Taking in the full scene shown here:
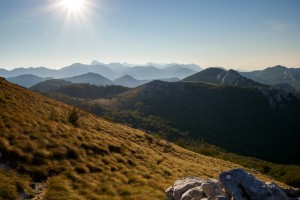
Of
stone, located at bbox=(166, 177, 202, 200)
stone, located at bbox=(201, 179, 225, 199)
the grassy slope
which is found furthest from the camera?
the grassy slope

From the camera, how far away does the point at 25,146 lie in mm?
23219

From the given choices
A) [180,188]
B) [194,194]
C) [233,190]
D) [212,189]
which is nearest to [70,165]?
[180,188]

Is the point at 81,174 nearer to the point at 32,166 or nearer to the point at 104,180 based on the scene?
the point at 104,180

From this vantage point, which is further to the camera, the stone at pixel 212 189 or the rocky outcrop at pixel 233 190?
the rocky outcrop at pixel 233 190

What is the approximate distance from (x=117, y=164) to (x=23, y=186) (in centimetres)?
1181

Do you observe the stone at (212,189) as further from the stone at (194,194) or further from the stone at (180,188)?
the stone at (180,188)

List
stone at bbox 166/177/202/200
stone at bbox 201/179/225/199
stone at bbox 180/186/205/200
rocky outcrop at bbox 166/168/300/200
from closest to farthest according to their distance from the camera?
stone at bbox 201/179/225/199 < rocky outcrop at bbox 166/168/300/200 < stone at bbox 180/186/205/200 < stone at bbox 166/177/202/200

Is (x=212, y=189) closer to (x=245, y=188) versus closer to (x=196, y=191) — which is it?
(x=196, y=191)

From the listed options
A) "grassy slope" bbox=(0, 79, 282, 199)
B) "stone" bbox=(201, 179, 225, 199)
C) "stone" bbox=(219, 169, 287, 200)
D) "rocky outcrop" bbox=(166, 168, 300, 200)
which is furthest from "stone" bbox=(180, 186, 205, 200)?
"grassy slope" bbox=(0, 79, 282, 199)

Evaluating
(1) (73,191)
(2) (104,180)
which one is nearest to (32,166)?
(1) (73,191)

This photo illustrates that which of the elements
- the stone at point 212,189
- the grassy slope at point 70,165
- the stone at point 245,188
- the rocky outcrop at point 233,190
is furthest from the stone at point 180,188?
the stone at point 245,188

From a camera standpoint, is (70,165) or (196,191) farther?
(70,165)

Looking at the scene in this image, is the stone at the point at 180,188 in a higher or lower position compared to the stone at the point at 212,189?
lower

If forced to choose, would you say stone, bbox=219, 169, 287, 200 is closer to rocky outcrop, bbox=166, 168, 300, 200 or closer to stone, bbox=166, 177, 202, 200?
rocky outcrop, bbox=166, 168, 300, 200
